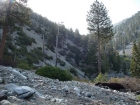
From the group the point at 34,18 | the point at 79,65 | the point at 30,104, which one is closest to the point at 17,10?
the point at 30,104

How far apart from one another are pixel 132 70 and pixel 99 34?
13.3 metres

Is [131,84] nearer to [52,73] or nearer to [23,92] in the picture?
[52,73]

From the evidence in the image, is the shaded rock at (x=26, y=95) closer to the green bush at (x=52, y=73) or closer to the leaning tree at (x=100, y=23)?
the green bush at (x=52, y=73)

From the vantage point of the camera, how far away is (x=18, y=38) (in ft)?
136

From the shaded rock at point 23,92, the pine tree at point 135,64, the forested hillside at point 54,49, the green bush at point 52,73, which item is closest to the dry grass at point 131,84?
the green bush at point 52,73

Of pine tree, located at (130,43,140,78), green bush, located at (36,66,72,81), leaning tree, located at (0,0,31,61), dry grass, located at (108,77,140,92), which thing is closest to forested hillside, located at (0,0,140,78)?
pine tree, located at (130,43,140,78)

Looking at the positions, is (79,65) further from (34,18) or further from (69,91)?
(69,91)

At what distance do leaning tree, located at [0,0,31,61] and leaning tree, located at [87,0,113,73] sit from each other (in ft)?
40.4

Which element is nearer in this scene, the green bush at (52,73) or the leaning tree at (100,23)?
the green bush at (52,73)

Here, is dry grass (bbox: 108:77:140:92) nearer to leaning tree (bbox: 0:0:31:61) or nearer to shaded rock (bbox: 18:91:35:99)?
leaning tree (bbox: 0:0:31:61)

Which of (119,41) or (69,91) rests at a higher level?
(119,41)

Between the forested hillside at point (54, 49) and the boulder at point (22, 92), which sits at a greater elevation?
the forested hillside at point (54, 49)

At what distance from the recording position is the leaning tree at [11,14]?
1767 cm

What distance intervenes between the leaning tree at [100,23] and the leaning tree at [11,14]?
1232 cm
